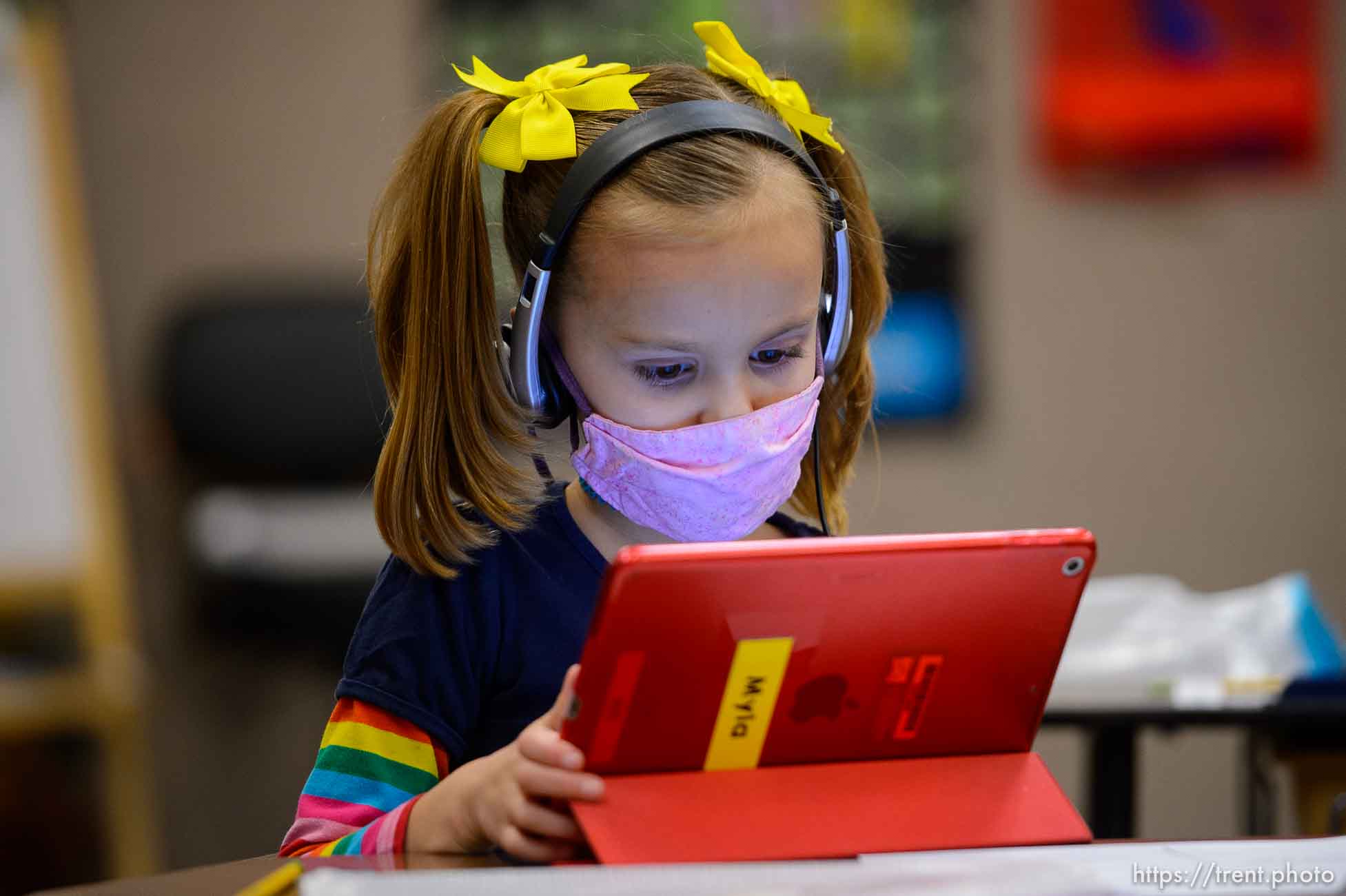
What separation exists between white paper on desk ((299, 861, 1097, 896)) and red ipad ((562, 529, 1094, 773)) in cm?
7

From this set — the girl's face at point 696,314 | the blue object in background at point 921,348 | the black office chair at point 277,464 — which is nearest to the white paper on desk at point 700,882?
the girl's face at point 696,314

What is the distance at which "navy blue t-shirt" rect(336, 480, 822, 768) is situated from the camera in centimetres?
83

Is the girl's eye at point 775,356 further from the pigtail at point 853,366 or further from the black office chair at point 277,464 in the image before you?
the black office chair at point 277,464

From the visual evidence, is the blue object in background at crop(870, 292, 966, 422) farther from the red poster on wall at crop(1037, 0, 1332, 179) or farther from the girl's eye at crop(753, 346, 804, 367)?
the girl's eye at crop(753, 346, 804, 367)

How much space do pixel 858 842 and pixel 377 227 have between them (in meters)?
0.50

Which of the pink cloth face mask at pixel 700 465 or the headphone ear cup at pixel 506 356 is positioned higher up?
the headphone ear cup at pixel 506 356

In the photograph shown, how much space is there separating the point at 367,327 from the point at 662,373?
151 cm

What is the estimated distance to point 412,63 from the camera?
2.54 meters

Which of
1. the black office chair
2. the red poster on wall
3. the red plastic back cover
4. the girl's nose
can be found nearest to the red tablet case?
the red plastic back cover

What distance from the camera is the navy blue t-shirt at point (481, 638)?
835 mm

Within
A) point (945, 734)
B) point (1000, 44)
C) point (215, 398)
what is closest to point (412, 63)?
point (215, 398)

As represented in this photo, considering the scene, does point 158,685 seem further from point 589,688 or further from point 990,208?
point 589,688

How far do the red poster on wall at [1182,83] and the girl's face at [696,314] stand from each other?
67.9 inches

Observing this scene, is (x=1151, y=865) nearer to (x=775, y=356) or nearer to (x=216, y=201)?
(x=775, y=356)
